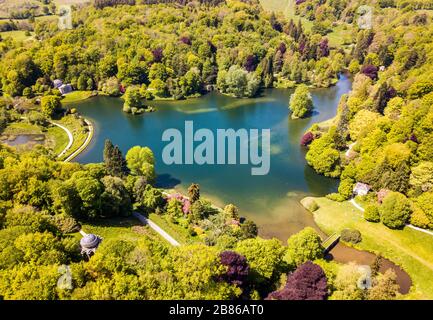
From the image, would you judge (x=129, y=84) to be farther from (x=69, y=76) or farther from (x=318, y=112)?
(x=318, y=112)

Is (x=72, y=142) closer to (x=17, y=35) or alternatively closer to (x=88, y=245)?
(x=88, y=245)

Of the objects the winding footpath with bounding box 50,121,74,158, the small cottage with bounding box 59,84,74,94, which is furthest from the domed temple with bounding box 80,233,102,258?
the small cottage with bounding box 59,84,74,94

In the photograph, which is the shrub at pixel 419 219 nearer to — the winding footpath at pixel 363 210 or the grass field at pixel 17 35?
the winding footpath at pixel 363 210

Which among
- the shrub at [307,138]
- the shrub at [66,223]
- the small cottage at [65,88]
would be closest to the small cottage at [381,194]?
the shrub at [307,138]

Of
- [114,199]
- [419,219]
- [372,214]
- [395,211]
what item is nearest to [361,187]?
[372,214]

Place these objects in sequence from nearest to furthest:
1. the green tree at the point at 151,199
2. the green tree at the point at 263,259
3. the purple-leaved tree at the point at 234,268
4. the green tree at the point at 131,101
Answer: the purple-leaved tree at the point at 234,268 → the green tree at the point at 263,259 → the green tree at the point at 151,199 → the green tree at the point at 131,101

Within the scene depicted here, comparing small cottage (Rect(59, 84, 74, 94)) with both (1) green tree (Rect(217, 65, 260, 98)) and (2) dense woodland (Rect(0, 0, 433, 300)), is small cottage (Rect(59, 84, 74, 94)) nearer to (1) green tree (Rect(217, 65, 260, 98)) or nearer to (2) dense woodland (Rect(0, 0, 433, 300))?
(2) dense woodland (Rect(0, 0, 433, 300))

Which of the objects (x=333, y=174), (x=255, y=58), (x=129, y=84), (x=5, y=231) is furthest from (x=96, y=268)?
(x=255, y=58)
